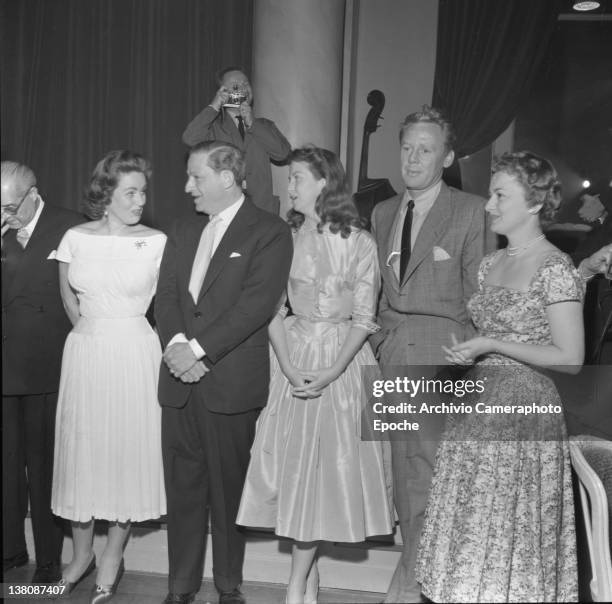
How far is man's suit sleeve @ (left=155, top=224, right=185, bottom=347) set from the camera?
124 inches

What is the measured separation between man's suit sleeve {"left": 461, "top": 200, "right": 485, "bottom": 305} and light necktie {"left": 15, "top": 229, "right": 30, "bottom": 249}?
178 centimetres

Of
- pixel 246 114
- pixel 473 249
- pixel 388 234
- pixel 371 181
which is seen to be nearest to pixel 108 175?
pixel 246 114

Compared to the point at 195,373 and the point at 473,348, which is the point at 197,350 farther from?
the point at 473,348

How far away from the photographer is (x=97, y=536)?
366cm

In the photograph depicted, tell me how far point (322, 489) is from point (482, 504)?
703 mm

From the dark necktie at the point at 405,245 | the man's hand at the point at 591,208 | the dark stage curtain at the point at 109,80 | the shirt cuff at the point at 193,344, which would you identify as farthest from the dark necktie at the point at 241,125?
the man's hand at the point at 591,208

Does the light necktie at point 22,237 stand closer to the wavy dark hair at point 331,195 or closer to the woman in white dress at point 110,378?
the woman in white dress at point 110,378

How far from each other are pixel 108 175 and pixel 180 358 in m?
0.80

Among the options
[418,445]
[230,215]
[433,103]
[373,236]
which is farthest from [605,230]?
[230,215]

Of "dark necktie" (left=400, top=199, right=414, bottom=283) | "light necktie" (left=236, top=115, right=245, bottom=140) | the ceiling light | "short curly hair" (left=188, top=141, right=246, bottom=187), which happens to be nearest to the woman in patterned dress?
"dark necktie" (left=400, top=199, right=414, bottom=283)

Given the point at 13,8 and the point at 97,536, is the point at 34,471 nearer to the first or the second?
the point at 97,536

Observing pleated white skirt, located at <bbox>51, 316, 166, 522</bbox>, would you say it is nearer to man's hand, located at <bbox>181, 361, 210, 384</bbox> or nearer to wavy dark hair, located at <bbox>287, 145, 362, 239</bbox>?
man's hand, located at <bbox>181, 361, 210, 384</bbox>

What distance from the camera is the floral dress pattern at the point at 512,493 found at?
2.54 metres

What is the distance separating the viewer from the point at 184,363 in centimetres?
303
